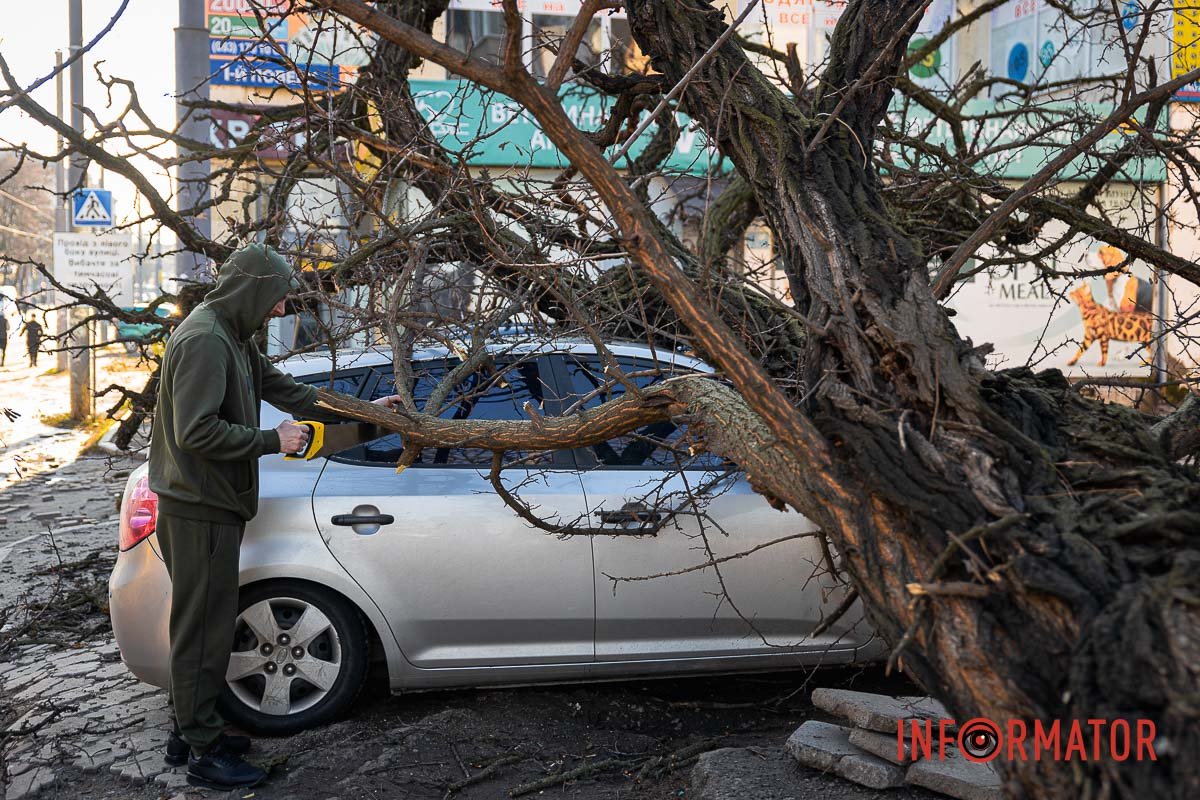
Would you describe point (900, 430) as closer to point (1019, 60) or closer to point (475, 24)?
point (475, 24)

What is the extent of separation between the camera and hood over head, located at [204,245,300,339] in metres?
3.88

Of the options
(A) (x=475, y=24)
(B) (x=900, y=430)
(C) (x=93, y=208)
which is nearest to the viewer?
(B) (x=900, y=430)

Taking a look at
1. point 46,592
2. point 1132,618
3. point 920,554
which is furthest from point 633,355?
point 46,592

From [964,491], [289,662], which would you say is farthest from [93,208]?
[964,491]

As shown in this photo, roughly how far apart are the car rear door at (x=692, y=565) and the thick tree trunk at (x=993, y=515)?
4.30 feet

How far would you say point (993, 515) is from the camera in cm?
229

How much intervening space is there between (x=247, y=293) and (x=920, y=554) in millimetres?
2596

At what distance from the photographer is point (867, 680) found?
4.91m

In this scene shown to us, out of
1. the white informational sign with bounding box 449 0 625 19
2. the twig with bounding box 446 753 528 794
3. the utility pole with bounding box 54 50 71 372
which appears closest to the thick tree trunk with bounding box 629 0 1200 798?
the twig with bounding box 446 753 528 794

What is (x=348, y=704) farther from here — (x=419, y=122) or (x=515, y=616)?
(x=419, y=122)

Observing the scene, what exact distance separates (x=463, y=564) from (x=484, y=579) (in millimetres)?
103

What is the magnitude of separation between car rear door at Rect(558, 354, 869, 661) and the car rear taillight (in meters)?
1.69

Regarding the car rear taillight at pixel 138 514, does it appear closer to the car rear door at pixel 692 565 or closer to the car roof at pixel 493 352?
the car roof at pixel 493 352

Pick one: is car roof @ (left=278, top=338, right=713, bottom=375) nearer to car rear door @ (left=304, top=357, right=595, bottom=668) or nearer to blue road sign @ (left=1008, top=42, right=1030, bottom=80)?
car rear door @ (left=304, top=357, right=595, bottom=668)
